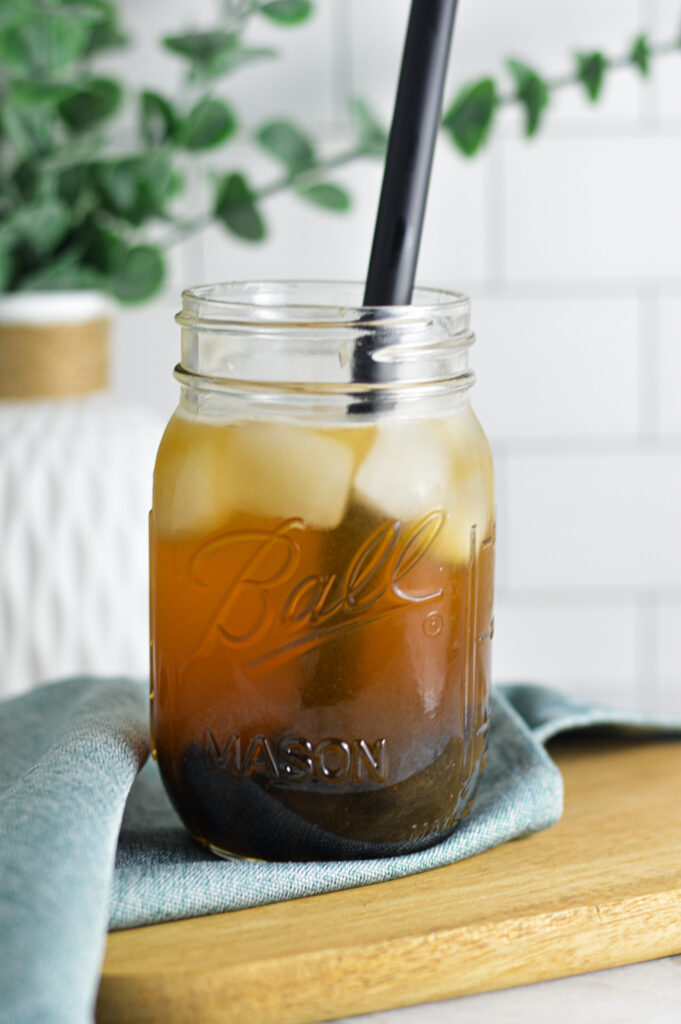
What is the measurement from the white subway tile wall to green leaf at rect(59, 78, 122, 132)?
0.31 m

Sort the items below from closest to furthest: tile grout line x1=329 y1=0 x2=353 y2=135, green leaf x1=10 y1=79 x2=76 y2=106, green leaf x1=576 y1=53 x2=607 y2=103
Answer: green leaf x1=10 y1=79 x2=76 y2=106, green leaf x1=576 y1=53 x2=607 y2=103, tile grout line x1=329 y1=0 x2=353 y2=135

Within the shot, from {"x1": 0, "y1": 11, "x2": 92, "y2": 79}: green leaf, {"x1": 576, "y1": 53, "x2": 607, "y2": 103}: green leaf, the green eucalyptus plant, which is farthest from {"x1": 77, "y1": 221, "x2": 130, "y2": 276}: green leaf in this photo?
{"x1": 576, "y1": 53, "x2": 607, "y2": 103}: green leaf

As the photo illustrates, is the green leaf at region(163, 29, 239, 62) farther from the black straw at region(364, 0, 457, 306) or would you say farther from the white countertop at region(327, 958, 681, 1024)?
the white countertop at region(327, 958, 681, 1024)

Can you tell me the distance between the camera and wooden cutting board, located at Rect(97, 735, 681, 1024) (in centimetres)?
36

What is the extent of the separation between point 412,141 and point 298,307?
0.23 ft

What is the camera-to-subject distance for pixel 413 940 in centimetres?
38

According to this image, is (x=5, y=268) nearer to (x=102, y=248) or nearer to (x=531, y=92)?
(x=102, y=248)

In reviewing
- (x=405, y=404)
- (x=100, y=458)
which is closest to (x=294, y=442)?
(x=405, y=404)

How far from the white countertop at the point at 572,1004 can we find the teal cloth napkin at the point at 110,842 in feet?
0.18

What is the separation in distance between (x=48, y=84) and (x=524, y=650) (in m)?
0.77

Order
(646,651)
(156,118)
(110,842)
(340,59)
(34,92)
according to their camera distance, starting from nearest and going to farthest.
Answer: (110,842) < (34,92) < (156,118) < (340,59) < (646,651)

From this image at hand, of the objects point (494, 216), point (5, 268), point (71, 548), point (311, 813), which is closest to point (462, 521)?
point (311, 813)

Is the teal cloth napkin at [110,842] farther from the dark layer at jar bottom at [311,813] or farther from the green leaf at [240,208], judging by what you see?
the green leaf at [240,208]

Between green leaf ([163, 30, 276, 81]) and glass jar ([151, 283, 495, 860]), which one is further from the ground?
green leaf ([163, 30, 276, 81])
